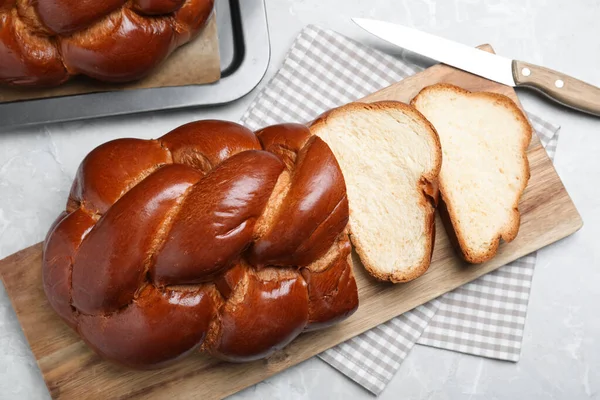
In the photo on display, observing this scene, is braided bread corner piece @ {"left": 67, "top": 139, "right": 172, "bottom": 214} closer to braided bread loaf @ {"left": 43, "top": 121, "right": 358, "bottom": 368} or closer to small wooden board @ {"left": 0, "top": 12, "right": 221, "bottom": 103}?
braided bread loaf @ {"left": 43, "top": 121, "right": 358, "bottom": 368}

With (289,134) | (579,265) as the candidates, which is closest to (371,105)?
(289,134)

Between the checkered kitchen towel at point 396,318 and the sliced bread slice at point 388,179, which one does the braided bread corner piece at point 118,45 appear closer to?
the checkered kitchen towel at point 396,318

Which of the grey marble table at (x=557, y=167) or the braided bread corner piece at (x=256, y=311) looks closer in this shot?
the braided bread corner piece at (x=256, y=311)

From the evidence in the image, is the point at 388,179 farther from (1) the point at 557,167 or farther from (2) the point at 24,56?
(2) the point at 24,56

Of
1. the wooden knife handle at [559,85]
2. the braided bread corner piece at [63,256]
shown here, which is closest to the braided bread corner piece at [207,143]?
the braided bread corner piece at [63,256]

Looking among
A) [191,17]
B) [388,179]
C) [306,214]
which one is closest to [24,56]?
[191,17]
